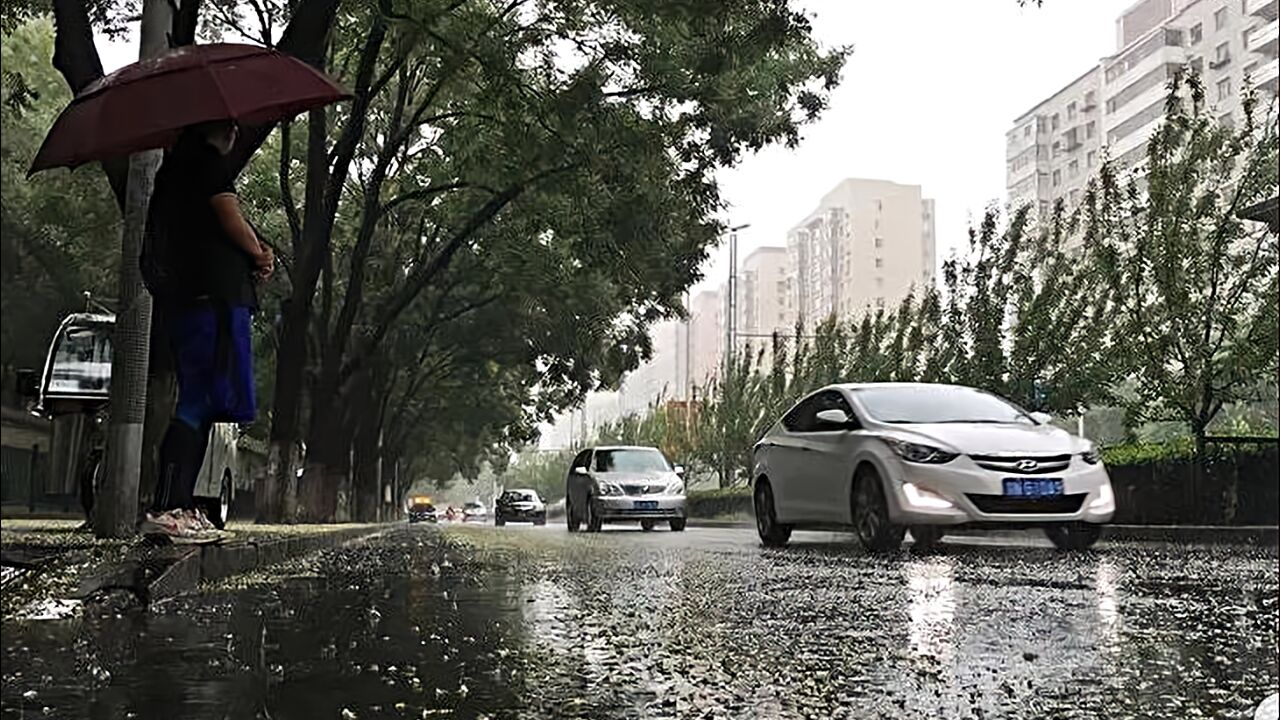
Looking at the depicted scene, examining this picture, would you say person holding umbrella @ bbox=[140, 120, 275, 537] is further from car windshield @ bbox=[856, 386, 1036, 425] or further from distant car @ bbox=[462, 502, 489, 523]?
distant car @ bbox=[462, 502, 489, 523]

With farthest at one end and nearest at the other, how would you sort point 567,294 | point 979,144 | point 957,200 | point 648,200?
point 567,294
point 648,200
point 957,200
point 979,144

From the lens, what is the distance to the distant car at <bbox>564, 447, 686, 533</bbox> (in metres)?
5.24

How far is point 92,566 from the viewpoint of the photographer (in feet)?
10.5

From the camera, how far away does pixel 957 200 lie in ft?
13.8

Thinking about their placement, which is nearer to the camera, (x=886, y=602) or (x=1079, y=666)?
(x=1079, y=666)

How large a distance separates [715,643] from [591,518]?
3255mm

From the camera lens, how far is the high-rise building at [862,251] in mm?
3945

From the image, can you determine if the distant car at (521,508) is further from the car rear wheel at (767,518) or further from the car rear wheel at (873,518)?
the car rear wheel at (873,518)

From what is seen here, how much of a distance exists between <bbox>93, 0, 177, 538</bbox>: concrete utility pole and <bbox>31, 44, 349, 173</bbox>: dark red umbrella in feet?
1.86

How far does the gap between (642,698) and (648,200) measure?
7.67 metres

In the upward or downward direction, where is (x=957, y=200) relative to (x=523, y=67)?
downward

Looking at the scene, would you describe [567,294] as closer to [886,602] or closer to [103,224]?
[103,224]

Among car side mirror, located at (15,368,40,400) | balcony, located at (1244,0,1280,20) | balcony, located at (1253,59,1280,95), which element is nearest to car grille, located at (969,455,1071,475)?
balcony, located at (1253,59,1280,95)

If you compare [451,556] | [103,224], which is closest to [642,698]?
[103,224]
